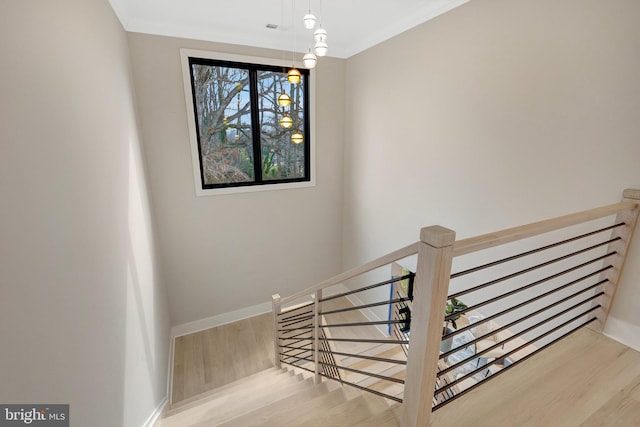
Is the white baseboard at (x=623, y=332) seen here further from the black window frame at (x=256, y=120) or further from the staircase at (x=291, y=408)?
the black window frame at (x=256, y=120)

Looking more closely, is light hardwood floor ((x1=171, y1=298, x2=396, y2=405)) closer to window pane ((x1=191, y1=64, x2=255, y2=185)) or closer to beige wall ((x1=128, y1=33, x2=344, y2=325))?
beige wall ((x1=128, y1=33, x2=344, y2=325))

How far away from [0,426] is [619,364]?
2.56 metres

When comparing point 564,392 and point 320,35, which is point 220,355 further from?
point 320,35

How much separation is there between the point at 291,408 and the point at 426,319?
41.9 inches

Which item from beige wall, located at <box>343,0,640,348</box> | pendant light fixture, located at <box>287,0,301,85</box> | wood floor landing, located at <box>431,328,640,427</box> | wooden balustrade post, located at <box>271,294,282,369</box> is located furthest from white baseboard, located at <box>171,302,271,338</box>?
wood floor landing, located at <box>431,328,640,427</box>

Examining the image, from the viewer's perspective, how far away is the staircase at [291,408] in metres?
1.32

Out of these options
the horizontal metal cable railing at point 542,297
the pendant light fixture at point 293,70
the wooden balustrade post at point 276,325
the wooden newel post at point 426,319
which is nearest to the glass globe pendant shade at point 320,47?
the pendant light fixture at point 293,70

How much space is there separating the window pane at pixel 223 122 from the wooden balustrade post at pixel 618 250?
3.38m

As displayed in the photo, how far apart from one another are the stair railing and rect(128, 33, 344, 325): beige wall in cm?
129

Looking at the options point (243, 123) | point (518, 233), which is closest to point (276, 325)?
point (243, 123)

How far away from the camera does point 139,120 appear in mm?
2926

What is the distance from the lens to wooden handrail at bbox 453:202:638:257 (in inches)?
37.2

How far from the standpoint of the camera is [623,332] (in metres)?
1.64

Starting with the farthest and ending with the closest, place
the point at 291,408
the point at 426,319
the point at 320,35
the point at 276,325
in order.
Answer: the point at 276,325 → the point at 320,35 → the point at 291,408 → the point at 426,319
